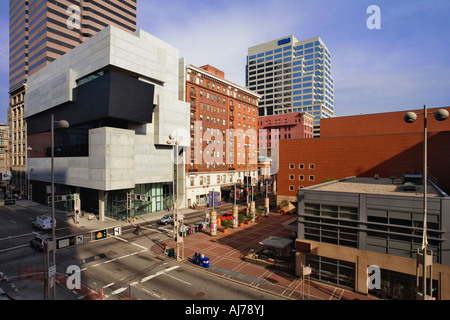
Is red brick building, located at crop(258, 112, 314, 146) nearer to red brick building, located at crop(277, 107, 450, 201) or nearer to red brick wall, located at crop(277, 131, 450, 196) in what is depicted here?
red brick building, located at crop(277, 107, 450, 201)

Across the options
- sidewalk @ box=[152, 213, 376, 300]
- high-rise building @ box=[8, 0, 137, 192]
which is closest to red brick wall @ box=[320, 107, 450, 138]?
sidewalk @ box=[152, 213, 376, 300]

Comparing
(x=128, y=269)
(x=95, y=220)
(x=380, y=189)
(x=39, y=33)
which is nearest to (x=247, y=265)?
(x=128, y=269)

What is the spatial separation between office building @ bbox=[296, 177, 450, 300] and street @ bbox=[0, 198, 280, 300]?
5675 mm

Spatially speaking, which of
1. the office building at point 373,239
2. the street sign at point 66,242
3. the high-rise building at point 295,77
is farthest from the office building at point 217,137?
the high-rise building at point 295,77

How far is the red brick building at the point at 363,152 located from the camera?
3988 cm

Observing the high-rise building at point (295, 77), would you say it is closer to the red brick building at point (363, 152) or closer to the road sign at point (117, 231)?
the red brick building at point (363, 152)

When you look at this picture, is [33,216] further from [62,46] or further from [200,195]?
[62,46]

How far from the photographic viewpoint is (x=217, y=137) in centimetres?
6344

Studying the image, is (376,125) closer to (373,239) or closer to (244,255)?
(373,239)

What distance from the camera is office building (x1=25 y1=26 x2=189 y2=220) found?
39688 mm

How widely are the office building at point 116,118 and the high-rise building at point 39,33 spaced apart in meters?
27.5

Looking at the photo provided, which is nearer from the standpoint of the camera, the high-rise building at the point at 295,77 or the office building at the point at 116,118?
the office building at the point at 116,118

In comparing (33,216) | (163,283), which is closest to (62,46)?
(33,216)

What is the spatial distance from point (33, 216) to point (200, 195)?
3172 centimetres
